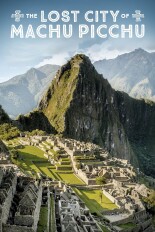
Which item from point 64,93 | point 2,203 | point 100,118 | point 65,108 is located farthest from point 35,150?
point 100,118

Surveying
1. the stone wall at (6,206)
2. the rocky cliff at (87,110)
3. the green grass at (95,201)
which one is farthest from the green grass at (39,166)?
the rocky cliff at (87,110)

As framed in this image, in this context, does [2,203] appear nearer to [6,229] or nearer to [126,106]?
[6,229]

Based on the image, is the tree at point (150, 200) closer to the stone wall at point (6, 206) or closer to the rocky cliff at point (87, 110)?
the stone wall at point (6, 206)

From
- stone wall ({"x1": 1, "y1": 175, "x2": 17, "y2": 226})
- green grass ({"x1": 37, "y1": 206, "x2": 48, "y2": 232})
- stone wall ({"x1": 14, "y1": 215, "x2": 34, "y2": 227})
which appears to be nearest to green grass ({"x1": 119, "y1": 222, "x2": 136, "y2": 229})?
green grass ({"x1": 37, "y1": 206, "x2": 48, "y2": 232})

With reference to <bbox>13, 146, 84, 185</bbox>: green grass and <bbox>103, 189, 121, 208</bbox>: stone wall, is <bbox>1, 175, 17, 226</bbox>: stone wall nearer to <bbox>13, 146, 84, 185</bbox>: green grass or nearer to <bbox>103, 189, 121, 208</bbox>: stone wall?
<bbox>103, 189, 121, 208</bbox>: stone wall

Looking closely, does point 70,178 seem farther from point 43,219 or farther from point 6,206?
point 6,206

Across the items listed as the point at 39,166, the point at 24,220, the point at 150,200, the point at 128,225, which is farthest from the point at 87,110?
the point at 24,220
